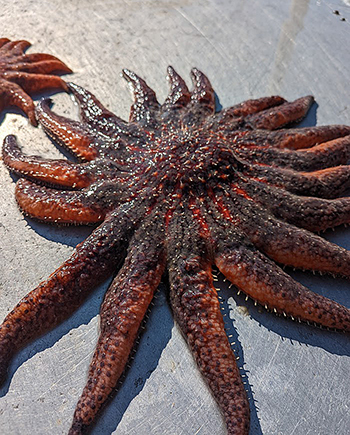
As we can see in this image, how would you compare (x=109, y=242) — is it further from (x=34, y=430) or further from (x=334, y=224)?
(x=334, y=224)

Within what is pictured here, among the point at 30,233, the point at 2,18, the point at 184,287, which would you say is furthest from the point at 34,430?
the point at 2,18

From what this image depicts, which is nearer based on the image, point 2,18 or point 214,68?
point 214,68

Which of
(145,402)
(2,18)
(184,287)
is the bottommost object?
(2,18)

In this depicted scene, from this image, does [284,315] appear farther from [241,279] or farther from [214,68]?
[214,68]

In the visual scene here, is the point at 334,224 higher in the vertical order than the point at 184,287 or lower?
higher

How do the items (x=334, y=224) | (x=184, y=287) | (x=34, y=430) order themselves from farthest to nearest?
(x=334, y=224) < (x=184, y=287) < (x=34, y=430)

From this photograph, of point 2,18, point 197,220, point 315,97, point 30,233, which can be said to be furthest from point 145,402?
point 2,18

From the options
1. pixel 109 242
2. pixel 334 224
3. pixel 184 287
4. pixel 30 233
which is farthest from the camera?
pixel 30 233
